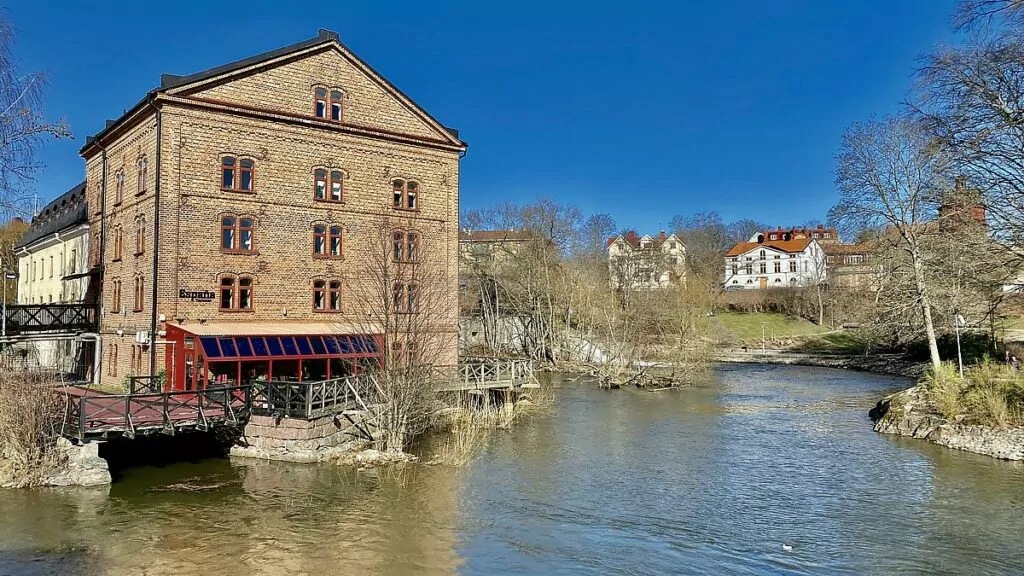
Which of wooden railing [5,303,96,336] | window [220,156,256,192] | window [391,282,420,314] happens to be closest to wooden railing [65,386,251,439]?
window [391,282,420,314]

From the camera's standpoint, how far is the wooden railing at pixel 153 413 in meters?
15.3

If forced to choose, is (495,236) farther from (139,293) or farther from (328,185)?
(139,293)

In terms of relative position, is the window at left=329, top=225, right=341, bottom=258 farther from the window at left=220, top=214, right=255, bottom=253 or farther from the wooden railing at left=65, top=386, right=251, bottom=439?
the wooden railing at left=65, top=386, right=251, bottom=439

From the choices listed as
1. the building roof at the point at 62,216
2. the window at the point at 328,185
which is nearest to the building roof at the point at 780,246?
the window at the point at 328,185

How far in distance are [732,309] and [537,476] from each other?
207 feet

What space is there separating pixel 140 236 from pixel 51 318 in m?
7.69

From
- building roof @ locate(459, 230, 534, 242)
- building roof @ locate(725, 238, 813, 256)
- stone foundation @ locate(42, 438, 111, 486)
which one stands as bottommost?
stone foundation @ locate(42, 438, 111, 486)

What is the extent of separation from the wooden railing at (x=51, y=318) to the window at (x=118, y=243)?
8.81 feet

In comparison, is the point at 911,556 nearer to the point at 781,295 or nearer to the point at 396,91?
the point at 396,91

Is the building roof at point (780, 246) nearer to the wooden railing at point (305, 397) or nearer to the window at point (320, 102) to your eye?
the window at point (320, 102)

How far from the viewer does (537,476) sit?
56.6ft

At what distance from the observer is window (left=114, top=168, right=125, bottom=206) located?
84.9ft

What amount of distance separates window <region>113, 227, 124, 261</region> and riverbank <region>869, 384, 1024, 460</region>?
27.2 metres

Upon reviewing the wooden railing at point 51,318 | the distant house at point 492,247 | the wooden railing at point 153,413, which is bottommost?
the wooden railing at point 153,413
